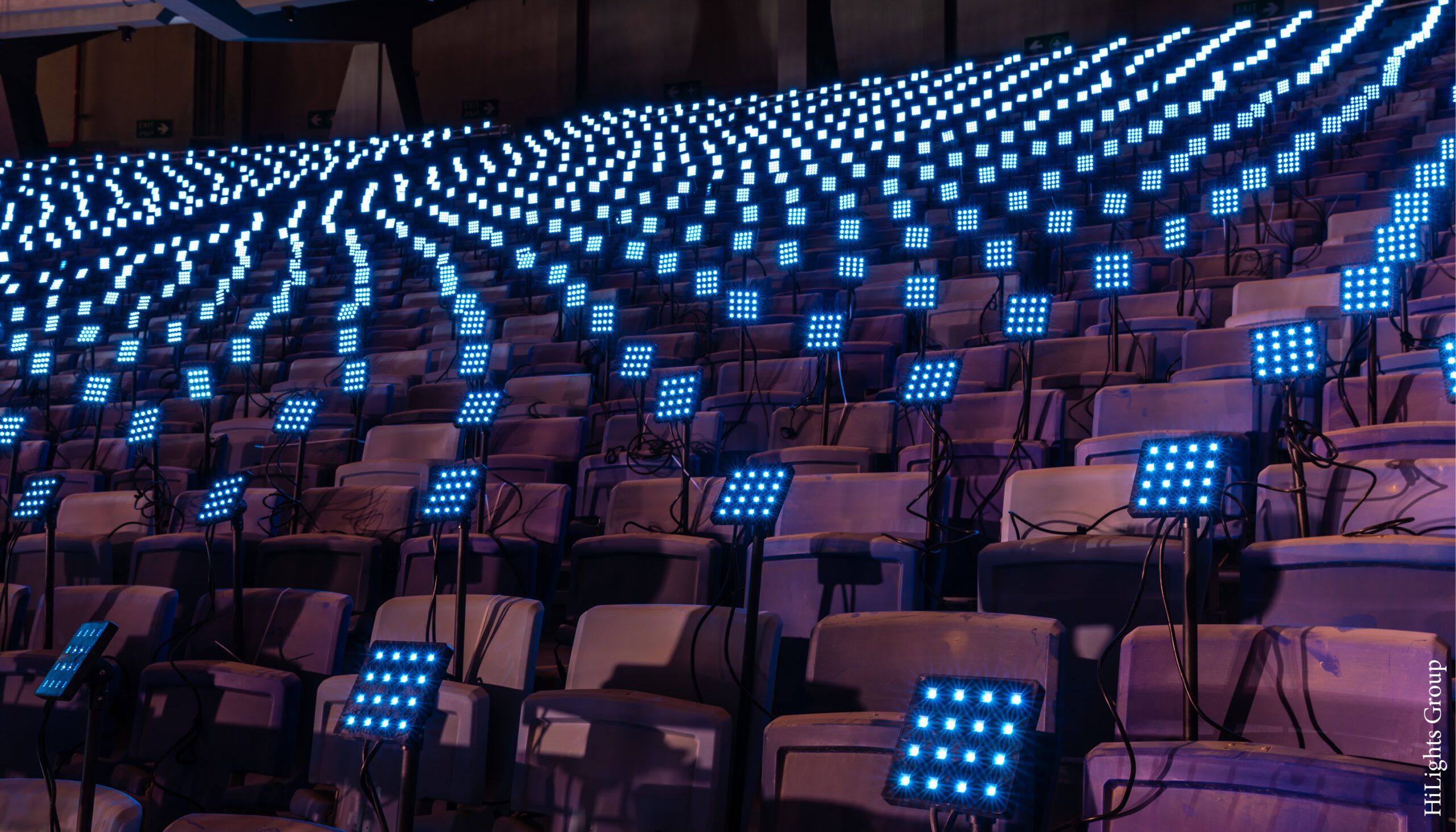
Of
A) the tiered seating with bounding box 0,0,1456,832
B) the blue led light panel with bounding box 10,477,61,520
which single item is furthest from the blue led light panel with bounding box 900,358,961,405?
the blue led light panel with bounding box 10,477,61,520

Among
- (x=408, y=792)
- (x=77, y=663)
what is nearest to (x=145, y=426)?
(x=77, y=663)

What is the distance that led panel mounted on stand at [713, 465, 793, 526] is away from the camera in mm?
2328

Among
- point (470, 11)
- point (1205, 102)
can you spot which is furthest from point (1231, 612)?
point (470, 11)

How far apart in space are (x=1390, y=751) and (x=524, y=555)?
2.36m

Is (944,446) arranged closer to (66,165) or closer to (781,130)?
(781,130)

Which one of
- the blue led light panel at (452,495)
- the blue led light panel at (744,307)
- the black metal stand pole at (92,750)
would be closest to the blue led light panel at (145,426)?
the blue led light panel at (452,495)

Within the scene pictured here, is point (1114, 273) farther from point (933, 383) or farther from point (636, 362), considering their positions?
point (636, 362)

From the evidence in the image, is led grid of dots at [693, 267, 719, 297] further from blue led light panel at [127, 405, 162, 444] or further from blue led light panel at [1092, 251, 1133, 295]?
blue led light panel at [127, 405, 162, 444]

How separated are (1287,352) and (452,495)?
205cm

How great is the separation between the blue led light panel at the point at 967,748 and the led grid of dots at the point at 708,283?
424 centimetres

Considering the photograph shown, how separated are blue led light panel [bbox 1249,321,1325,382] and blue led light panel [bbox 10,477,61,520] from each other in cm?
336

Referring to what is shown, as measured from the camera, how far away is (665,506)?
3.65m

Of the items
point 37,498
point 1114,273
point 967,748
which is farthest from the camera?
point 1114,273

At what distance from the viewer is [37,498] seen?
137 inches
